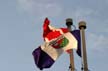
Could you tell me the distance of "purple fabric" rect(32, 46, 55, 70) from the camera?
21.4 metres

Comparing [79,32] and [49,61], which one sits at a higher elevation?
[79,32]

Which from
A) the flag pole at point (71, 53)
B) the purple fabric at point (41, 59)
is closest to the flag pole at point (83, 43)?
the flag pole at point (71, 53)

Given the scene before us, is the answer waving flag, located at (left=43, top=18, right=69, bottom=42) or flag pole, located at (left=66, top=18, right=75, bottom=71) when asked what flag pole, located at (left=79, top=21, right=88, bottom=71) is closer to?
flag pole, located at (left=66, top=18, right=75, bottom=71)

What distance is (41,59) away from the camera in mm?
21750

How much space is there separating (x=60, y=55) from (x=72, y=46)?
101 cm

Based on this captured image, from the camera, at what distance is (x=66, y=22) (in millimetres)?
21359

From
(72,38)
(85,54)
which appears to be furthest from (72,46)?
(85,54)

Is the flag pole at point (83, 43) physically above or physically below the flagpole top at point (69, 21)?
below

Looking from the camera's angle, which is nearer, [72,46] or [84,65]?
[84,65]

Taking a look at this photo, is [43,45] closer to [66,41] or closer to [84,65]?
[66,41]

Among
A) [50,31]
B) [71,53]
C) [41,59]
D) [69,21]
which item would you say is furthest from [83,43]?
[50,31]

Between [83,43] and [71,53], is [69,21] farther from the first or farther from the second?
[83,43]

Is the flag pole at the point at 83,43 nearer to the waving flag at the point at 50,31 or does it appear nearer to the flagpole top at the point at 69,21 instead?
the flagpole top at the point at 69,21

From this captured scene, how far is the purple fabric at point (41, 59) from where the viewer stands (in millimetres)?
21375
